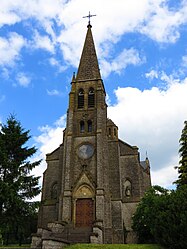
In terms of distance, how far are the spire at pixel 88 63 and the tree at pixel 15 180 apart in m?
17.9

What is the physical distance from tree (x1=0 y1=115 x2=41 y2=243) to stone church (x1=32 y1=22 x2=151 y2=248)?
3624mm

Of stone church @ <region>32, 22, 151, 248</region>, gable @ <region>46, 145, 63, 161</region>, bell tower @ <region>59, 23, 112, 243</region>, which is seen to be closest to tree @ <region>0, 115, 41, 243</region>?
stone church @ <region>32, 22, 151, 248</region>

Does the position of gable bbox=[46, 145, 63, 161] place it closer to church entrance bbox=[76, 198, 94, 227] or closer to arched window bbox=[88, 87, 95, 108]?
arched window bbox=[88, 87, 95, 108]

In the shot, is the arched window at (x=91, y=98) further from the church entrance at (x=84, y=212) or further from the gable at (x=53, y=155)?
the church entrance at (x=84, y=212)

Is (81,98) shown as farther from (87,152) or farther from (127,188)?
(127,188)

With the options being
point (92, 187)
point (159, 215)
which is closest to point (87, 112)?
point (92, 187)

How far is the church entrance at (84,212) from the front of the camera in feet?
99.5

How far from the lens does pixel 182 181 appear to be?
2428 centimetres

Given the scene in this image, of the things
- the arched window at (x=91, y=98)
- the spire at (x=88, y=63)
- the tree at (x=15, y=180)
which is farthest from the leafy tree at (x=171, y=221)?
the spire at (x=88, y=63)

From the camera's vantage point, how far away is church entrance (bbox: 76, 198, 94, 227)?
30312 mm

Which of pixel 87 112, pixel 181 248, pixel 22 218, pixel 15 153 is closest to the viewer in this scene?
pixel 181 248

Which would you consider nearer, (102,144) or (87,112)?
(102,144)

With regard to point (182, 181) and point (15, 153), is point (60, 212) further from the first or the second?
point (182, 181)

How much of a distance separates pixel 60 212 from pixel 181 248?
16691mm
